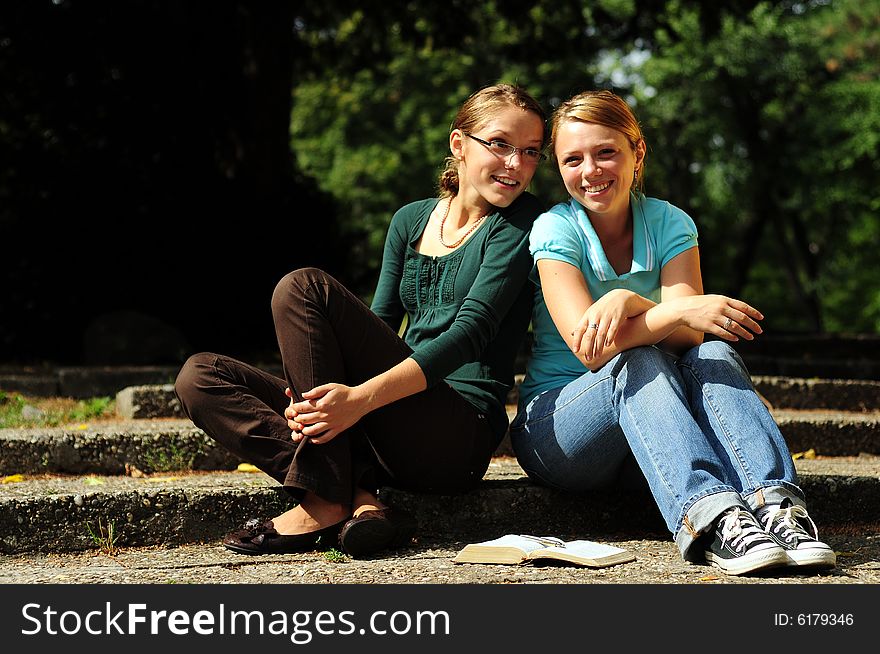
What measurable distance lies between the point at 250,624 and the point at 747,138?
2109 centimetres

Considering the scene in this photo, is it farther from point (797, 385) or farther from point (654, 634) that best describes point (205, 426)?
point (797, 385)

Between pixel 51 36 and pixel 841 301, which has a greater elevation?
pixel 51 36

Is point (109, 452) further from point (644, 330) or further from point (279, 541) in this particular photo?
point (644, 330)

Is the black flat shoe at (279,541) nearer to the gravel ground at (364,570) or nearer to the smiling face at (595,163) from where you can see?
the gravel ground at (364,570)

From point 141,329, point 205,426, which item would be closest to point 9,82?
point 141,329

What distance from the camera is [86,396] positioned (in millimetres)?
6949

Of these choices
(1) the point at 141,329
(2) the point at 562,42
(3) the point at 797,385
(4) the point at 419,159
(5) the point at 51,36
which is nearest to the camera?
(3) the point at 797,385

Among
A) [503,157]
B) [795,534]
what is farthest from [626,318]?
[795,534]

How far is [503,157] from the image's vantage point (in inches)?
145

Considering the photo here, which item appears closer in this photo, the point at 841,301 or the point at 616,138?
the point at 616,138

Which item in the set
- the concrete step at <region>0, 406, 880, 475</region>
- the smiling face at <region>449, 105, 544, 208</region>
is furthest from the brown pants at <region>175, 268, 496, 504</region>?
the concrete step at <region>0, 406, 880, 475</region>

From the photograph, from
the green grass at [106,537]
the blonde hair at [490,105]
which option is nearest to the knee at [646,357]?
the blonde hair at [490,105]

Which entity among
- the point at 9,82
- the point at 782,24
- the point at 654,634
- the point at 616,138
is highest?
the point at 782,24

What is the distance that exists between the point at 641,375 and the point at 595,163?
74 centimetres
